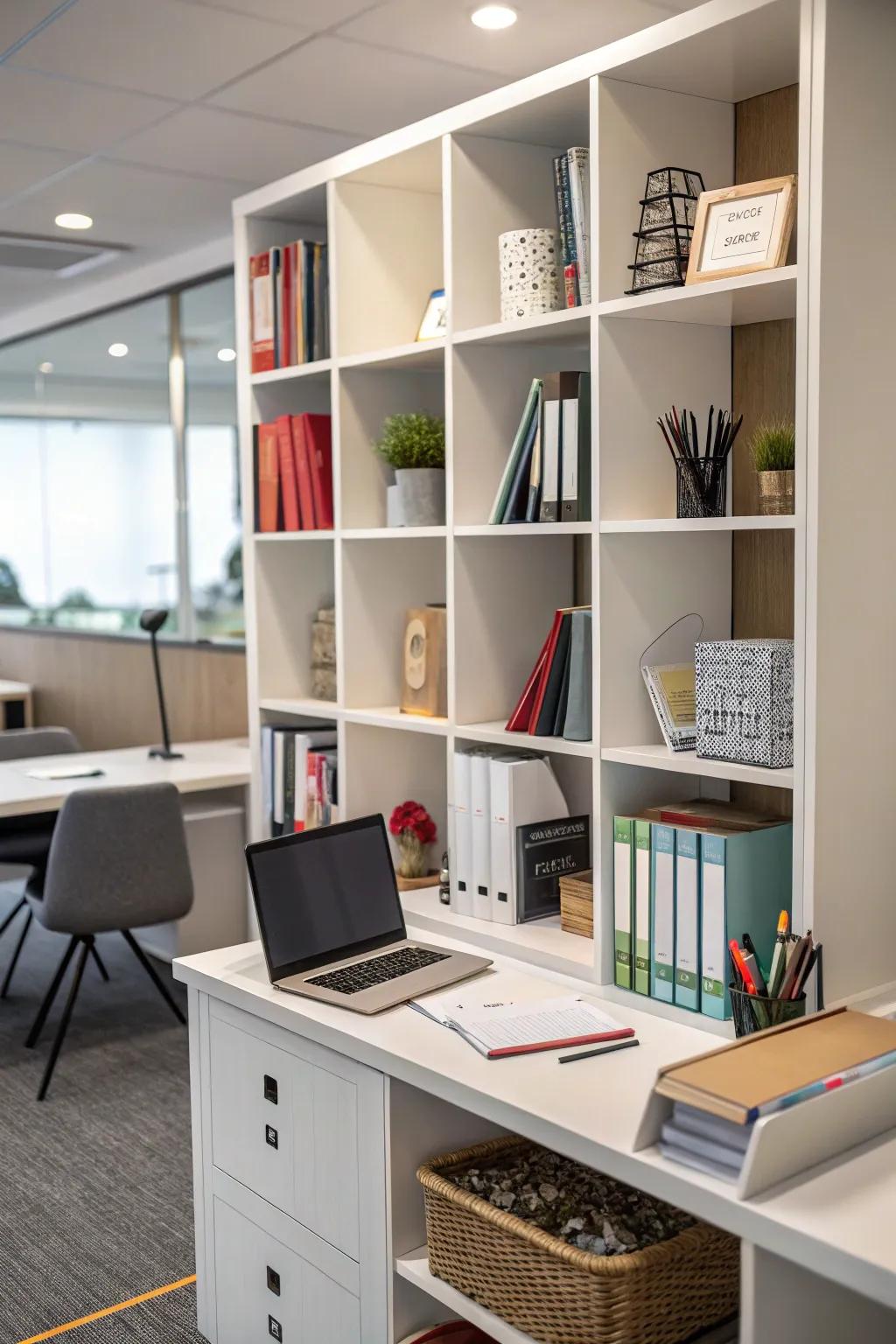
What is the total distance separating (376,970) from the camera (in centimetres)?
230

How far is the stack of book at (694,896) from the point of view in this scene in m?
2.08

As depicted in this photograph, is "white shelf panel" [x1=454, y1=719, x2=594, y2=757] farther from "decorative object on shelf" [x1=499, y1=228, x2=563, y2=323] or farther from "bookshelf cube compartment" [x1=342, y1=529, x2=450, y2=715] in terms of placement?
"decorative object on shelf" [x1=499, y1=228, x2=563, y2=323]

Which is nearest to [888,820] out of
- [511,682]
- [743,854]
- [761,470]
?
[743,854]

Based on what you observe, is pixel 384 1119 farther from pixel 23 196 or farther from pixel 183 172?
pixel 23 196

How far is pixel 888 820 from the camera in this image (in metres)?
2.06

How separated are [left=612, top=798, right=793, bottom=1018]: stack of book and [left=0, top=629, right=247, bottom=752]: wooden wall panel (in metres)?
3.12

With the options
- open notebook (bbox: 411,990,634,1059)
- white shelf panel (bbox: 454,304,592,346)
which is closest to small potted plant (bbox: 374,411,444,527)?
white shelf panel (bbox: 454,304,592,346)

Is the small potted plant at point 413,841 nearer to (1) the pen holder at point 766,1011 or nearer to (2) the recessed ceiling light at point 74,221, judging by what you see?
(1) the pen holder at point 766,1011

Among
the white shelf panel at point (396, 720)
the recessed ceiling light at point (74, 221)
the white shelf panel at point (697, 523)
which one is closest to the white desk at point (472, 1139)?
the white shelf panel at point (396, 720)

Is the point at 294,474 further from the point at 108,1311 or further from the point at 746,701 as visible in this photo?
the point at 108,1311

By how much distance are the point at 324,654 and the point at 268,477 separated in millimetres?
463

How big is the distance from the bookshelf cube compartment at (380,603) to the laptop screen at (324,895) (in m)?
0.57

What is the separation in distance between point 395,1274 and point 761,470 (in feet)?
4.49

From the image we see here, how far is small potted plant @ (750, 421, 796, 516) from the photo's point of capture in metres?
2.05
